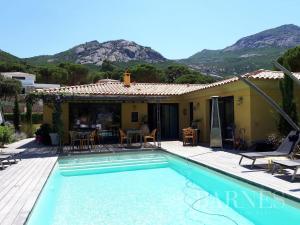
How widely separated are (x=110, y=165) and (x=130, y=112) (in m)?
7.77

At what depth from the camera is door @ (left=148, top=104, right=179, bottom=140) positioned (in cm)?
2183

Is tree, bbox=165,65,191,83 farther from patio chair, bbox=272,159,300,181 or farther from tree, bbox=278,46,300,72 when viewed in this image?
patio chair, bbox=272,159,300,181

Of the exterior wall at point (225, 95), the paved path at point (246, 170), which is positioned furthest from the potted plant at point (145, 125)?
the paved path at point (246, 170)

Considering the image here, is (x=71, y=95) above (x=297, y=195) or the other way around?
above

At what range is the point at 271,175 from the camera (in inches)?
340

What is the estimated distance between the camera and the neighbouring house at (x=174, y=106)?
1448cm

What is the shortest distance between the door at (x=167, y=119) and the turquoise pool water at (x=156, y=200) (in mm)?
9437

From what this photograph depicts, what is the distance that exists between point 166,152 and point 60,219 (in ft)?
28.5

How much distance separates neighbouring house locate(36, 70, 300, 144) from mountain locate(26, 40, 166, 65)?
229 feet

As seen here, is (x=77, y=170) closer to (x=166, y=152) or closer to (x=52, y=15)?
(x=166, y=152)

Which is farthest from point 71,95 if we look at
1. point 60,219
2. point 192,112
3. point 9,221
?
point 9,221

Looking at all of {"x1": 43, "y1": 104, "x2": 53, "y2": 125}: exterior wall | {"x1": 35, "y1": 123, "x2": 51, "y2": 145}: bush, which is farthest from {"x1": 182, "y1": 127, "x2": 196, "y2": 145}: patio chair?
{"x1": 43, "y1": 104, "x2": 53, "y2": 125}: exterior wall

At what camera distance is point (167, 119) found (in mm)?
22172

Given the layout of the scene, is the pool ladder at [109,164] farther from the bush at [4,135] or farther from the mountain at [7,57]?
the mountain at [7,57]
